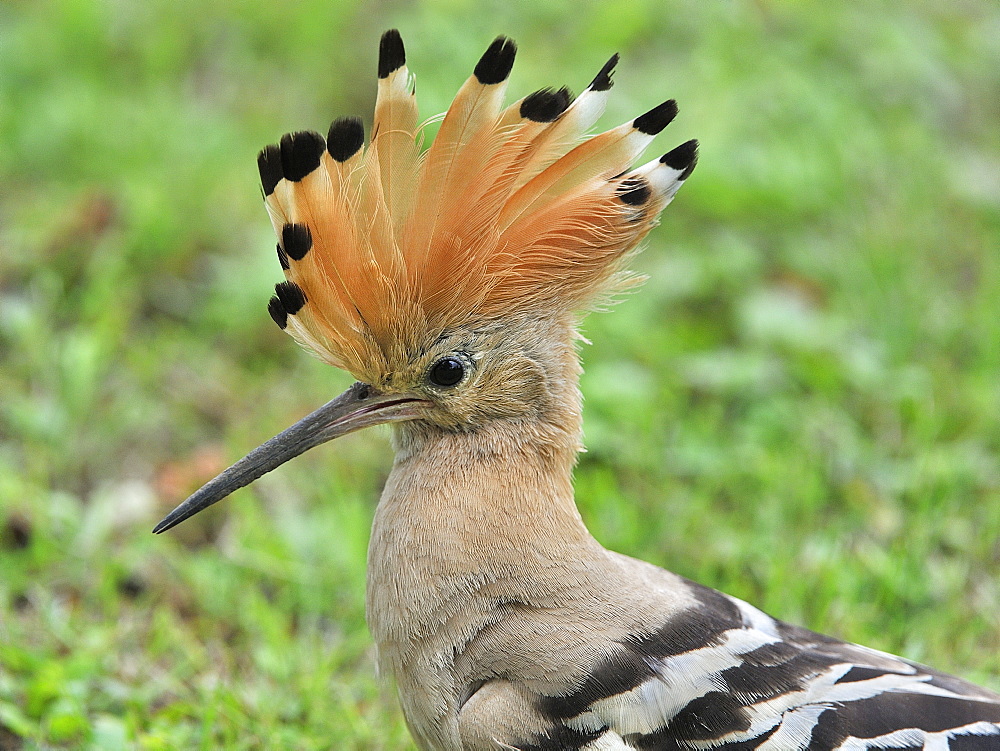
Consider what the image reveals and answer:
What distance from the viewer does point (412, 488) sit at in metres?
2.20

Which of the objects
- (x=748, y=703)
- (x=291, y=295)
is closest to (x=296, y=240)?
(x=291, y=295)

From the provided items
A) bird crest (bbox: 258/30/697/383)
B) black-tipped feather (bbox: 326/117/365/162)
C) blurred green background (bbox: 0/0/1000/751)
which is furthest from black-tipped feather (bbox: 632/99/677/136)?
blurred green background (bbox: 0/0/1000/751)

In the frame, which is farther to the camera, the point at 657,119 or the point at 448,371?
the point at 448,371

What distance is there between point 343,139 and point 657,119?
23.4 inches

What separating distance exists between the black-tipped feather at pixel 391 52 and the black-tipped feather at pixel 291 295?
1.47ft

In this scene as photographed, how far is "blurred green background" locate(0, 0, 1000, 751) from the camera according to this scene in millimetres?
2777

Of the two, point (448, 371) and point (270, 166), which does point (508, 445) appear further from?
point (270, 166)

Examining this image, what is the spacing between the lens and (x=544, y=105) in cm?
207

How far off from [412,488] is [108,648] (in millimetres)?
990

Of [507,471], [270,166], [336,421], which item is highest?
[270,166]

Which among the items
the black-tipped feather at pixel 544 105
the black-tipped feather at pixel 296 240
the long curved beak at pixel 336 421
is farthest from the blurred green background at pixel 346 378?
the black-tipped feather at pixel 544 105

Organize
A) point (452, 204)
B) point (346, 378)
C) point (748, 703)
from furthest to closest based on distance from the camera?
1. point (346, 378)
2. point (452, 204)
3. point (748, 703)

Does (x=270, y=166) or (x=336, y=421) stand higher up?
(x=270, y=166)

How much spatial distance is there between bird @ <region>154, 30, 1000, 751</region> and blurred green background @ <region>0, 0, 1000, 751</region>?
373mm
